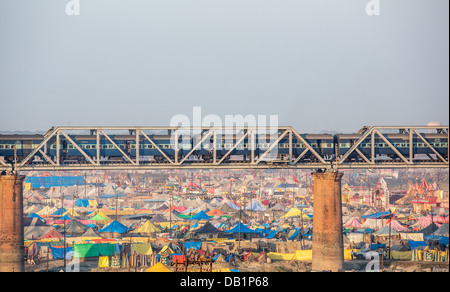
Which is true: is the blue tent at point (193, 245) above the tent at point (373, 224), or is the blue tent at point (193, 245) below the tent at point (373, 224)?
below

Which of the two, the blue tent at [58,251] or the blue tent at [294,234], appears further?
the blue tent at [294,234]

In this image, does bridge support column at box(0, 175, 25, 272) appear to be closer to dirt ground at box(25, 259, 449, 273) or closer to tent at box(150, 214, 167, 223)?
Answer: dirt ground at box(25, 259, 449, 273)

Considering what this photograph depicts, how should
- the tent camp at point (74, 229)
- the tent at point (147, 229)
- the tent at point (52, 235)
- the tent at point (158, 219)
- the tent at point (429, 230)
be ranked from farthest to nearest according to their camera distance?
the tent at point (158, 219) → the tent camp at point (74, 229) → the tent at point (147, 229) → the tent at point (429, 230) → the tent at point (52, 235)

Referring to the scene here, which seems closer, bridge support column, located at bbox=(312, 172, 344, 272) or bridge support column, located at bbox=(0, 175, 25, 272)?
bridge support column, located at bbox=(0, 175, 25, 272)

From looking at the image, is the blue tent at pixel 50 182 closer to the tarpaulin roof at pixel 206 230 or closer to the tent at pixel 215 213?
the tent at pixel 215 213

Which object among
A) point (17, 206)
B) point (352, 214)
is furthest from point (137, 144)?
point (352, 214)

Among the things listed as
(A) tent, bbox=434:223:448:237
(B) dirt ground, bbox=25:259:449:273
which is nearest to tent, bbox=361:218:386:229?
(A) tent, bbox=434:223:448:237

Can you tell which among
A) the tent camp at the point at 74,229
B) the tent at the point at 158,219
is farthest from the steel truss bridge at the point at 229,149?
the tent at the point at 158,219

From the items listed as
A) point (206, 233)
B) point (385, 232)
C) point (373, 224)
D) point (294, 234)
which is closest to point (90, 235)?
point (206, 233)

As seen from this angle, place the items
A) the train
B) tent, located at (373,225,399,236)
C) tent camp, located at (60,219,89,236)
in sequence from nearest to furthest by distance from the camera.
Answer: the train, tent, located at (373,225,399,236), tent camp, located at (60,219,89,236)
